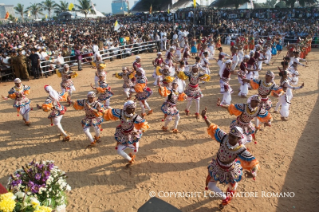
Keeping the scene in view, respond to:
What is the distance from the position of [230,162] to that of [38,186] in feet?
10.5

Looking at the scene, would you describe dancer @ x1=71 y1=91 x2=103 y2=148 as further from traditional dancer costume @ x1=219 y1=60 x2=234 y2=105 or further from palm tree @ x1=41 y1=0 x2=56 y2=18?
palm tree @ x1=41 y1=0 x2=56 y2=18

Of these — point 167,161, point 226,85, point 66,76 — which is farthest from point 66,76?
point 226,85

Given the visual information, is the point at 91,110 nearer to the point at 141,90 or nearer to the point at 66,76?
the point at 141,90

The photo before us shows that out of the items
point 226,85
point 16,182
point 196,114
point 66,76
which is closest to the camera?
point 16,182

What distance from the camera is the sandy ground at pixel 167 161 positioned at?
15.5 ft

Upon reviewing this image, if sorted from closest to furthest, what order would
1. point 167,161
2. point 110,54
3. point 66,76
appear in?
point 167,161, point 66,76, point 110,54

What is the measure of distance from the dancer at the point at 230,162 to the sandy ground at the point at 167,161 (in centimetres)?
73

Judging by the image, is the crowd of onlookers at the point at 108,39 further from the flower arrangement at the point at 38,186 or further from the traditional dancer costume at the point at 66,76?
the flower arrangement at the point at 38,186

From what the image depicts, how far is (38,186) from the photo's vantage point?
328cm

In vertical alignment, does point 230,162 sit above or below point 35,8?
below

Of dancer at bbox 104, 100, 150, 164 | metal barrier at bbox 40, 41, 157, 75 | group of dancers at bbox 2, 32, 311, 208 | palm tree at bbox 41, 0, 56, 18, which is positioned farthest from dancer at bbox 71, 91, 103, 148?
palm tree at bbox 41, 0, 56, 18

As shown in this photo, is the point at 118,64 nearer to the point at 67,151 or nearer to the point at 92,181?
the point at 67,151

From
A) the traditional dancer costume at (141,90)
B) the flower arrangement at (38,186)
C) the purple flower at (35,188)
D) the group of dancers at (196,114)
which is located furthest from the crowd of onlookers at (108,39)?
the purple flower at (35,188)

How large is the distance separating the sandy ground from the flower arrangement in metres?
1.34
